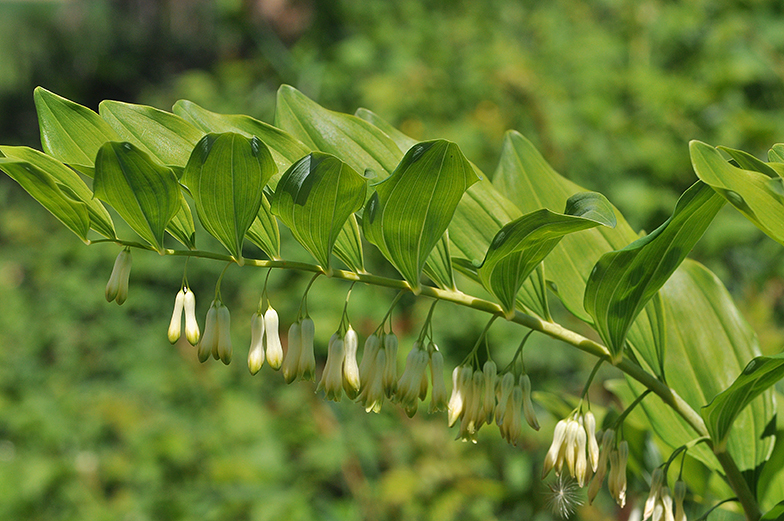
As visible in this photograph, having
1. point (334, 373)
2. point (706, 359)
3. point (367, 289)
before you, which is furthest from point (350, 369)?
point (367, 289)

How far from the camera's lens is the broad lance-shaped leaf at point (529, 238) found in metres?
0.44

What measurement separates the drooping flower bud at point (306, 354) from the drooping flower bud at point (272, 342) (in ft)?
0.07

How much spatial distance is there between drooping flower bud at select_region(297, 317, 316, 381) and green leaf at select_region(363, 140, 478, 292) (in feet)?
0.36

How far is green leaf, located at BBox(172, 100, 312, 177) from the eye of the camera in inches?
22.2

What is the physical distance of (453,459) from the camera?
2023 millimetres

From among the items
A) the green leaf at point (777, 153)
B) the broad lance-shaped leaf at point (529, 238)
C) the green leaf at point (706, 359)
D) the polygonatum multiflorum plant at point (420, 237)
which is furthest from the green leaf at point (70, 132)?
the green leaf at point (706, 359)

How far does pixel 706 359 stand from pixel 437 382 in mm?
377

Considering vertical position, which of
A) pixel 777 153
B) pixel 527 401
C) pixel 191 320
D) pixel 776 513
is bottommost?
pixel 776 513

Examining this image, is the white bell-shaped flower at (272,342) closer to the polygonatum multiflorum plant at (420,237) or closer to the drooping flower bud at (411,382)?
the polygonatum multiflorum plant at (420,237)

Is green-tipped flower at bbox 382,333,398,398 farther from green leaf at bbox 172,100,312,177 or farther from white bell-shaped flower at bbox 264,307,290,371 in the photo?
green leaf at bbox 172,100,312,177

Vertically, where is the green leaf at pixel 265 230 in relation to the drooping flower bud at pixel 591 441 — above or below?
above

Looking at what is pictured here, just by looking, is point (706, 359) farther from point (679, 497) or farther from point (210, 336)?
point (210, 336)

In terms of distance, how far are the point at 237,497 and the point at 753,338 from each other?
188cm

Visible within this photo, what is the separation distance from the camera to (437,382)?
61 cm
